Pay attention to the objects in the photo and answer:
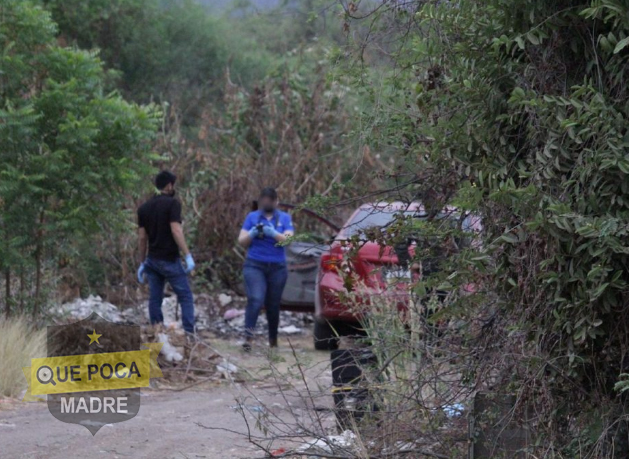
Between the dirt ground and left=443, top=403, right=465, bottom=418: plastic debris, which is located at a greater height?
left=443, top=403, right=465, bottom=418: plastic debris

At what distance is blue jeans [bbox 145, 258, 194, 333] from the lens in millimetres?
10297

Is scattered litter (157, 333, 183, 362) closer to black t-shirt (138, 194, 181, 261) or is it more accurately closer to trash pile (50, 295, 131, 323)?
black t-shirt (138, 194, 181, 261)

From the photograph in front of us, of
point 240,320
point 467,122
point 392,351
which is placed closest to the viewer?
point 467,122

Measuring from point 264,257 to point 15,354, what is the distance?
354 cm

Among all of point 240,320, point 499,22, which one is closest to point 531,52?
point 499,22

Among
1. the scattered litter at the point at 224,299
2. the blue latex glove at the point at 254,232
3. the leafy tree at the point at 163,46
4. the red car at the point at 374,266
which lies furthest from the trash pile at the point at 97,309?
the leafy tree at the point at 163,46

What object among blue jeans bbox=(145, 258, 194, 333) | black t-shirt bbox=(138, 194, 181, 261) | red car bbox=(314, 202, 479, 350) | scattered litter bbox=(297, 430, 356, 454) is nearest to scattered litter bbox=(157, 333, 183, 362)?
blue jeans bbox=(145, 258, 194, 333)

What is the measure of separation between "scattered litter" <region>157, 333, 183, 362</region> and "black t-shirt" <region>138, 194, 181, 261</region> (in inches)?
46.3

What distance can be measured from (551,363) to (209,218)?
36.8 ft

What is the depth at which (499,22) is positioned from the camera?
4305 millimetres

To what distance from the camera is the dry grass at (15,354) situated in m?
7.93

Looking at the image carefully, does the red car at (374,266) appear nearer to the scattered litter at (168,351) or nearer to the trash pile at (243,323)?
the scattered litter at (168,351)

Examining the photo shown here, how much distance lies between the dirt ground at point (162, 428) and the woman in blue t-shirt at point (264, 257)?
2.34 metres

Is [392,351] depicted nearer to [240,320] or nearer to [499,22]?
[499,22]
